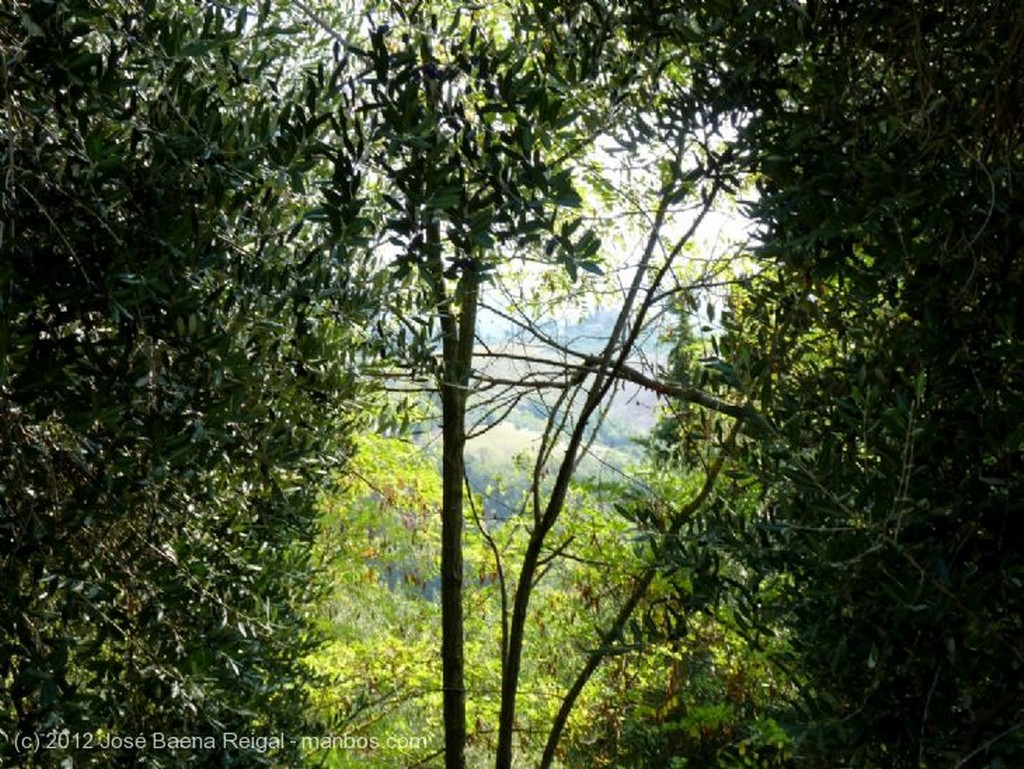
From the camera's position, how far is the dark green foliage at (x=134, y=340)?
5.79 feet

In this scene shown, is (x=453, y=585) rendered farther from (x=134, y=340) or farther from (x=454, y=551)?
(x=134, y=340)

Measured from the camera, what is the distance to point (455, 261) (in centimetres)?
178

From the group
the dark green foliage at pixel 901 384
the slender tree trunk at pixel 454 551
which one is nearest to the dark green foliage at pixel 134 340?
the dark green foliage at pixel 901 384

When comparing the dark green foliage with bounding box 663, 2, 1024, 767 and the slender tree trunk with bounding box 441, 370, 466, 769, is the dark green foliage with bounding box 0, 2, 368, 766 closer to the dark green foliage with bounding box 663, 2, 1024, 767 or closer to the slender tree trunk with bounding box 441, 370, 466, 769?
the dark green foliage with bounding box 663, 2, 1024, 767

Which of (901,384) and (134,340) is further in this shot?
(901,384)

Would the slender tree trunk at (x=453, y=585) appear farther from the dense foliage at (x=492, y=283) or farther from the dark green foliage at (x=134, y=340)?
the dark green foliage at (x=134, y=340)

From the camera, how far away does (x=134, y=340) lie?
189 cm

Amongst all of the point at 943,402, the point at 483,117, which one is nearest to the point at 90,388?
the point at 483,117

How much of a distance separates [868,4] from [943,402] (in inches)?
33.0

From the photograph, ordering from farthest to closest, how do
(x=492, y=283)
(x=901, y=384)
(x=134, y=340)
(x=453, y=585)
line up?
(x=453, y=585), (x=492, y=283), (x=901, y=384), (x=134, y=340)


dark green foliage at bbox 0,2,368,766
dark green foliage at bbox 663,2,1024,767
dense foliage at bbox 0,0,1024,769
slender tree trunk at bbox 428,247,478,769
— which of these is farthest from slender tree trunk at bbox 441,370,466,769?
dark green foliage at bbox 663,2,1024,767

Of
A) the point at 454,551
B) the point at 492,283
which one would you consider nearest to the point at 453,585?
the point at 454,551

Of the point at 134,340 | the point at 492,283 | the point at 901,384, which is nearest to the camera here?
the point at 134,340

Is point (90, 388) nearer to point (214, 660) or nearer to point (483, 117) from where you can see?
point (483, 117)
